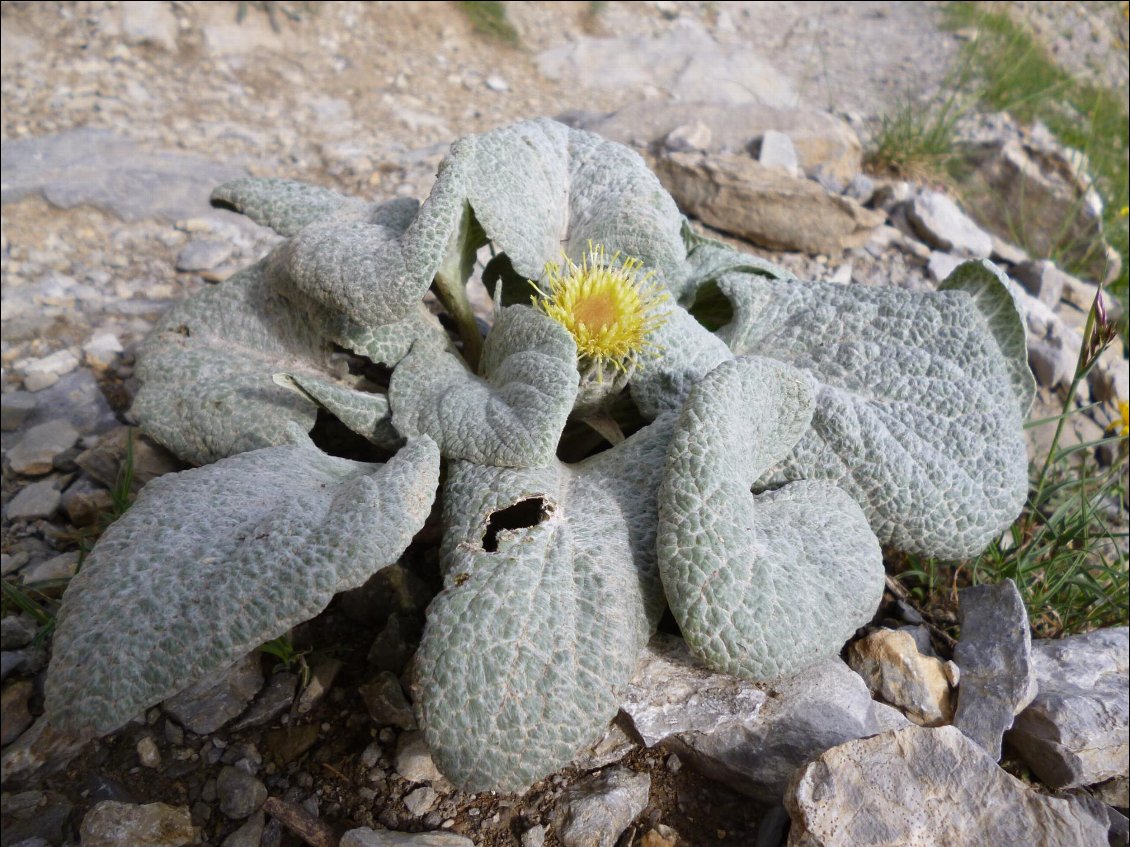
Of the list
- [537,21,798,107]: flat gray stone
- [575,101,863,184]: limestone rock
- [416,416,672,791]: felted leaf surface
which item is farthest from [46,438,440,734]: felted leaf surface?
[537,21,798,107]: flat gray stone

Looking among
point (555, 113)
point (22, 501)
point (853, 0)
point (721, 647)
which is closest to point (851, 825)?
point (721, 647)

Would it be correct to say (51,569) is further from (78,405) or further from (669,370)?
(669,370)

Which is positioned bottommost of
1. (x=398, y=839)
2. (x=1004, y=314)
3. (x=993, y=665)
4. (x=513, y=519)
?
(x=398, y=839)

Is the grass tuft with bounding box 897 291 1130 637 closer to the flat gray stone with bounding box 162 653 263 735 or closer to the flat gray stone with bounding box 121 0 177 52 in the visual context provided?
the flat gray stone with bounding box 162 653 263 735

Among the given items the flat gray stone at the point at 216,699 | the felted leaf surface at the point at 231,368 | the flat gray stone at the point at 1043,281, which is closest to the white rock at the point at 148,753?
the flat gray stone at the point at 216,699

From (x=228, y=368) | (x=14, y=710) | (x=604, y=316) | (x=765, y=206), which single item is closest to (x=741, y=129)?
(x=765, y=206)

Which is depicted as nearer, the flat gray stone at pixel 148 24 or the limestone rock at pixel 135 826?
the limestone rock at pixel 135 826

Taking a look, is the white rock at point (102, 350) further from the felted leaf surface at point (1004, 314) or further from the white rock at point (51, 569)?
the felted leaf surface at point (1004, 314)
